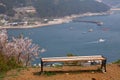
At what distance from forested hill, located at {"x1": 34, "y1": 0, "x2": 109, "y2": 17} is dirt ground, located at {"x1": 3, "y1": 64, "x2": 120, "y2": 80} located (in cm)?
13385

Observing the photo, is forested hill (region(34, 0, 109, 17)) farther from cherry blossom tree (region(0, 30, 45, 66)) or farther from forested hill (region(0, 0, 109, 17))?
cherry blossom tree (region(0, 30, 45, 66))

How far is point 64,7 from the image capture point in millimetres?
159250

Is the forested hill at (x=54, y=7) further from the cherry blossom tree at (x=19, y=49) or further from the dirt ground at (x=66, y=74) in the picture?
the dirt ground at (x=66, y=74)

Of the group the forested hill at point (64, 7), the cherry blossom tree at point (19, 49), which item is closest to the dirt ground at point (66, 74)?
the cherry blossom tree at point (19, 49)

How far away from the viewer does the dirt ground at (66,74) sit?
902 centimetres

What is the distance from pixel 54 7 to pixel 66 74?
146m

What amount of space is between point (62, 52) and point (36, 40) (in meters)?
16.8

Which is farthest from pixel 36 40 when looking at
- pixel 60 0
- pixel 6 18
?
pixel 60 0

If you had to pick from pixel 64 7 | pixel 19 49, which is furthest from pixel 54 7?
pixel 19 49

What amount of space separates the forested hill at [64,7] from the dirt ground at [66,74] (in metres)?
134

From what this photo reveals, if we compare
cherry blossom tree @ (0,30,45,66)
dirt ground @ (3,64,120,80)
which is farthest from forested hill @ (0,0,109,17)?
dirt ground @ (3,64,120,80)

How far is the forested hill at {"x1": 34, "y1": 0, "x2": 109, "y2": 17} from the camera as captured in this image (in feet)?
488

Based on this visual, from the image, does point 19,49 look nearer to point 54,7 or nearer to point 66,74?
point 66,74

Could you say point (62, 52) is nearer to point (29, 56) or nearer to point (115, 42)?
point (115, 42)
